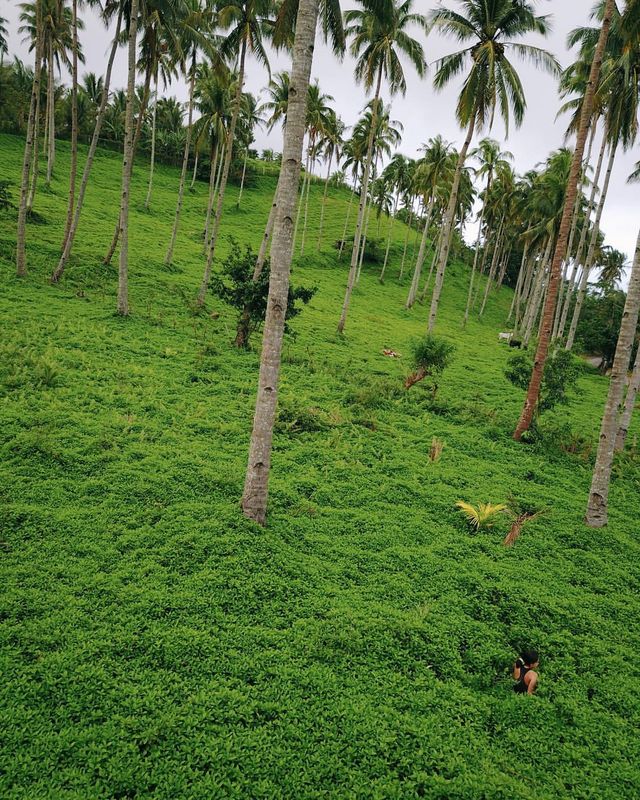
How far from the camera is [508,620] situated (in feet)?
21.1

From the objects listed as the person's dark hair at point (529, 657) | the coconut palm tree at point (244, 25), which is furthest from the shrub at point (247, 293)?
the person's dark hair at point (529, 657)

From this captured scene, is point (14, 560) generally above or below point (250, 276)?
below

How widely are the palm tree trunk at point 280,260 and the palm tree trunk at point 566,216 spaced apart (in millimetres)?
7339

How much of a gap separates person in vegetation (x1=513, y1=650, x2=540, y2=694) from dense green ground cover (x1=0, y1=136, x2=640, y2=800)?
0.13 meters

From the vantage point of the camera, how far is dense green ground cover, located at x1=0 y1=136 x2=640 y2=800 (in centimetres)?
417

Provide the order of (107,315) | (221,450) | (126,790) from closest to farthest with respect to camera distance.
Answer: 1. (126,790)
2. (221,450)
3. (107,315)

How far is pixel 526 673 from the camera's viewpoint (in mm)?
5527

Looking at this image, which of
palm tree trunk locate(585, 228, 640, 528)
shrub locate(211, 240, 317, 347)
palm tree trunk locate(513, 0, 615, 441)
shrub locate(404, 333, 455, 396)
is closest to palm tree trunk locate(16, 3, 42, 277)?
shrub locate(211, 240, 317, 347)

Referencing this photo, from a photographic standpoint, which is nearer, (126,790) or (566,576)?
(126,790)

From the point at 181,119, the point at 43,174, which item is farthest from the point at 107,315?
the point at 181,119

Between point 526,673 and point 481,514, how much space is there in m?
3.31

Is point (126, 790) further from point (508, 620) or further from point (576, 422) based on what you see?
point (576, 422)

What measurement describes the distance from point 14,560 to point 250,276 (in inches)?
476

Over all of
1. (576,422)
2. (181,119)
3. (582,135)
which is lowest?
(576,422)
